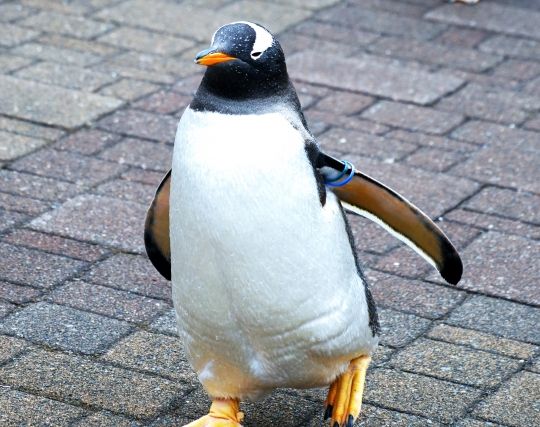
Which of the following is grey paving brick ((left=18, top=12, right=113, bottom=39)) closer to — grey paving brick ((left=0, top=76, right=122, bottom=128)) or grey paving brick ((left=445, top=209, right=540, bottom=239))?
grey paving brick ((left=0, top=76, right=122, bottom=128))

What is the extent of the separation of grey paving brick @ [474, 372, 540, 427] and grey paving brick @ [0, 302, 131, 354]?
1.14 meters

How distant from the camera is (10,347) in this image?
3.54 meters

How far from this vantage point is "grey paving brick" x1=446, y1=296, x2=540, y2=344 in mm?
3768

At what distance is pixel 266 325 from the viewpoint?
2.88m

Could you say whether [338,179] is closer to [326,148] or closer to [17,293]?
[17,293]

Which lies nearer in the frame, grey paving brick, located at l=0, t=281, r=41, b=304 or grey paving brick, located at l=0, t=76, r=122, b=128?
grey paving brick, located at l=0, t=281, r=41, b=304

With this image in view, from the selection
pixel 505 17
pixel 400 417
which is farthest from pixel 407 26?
pixel 400 417

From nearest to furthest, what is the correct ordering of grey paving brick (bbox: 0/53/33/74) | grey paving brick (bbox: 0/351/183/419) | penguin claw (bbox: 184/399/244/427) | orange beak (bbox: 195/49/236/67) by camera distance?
1. orange beak (bbox: 195/49/236/67)
2. penguin claw (bbox: 184/399/244/427)
3. grey paving brick (bbox: 0/351/183/419)
4. grey paving brick (bbox: 0/53/33/74)

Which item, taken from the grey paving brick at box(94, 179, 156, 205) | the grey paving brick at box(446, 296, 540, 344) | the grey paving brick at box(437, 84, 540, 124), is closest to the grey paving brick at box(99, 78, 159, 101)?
the grey paving brick at box(94, 179, 156, 205)

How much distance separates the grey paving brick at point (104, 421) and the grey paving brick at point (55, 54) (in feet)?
9.93

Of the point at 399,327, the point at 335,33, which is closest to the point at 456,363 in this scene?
the point at 399,327

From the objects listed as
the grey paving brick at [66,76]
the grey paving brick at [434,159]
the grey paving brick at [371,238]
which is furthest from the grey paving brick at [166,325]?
the grey paving brick at [66,76]

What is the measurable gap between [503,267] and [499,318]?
0.39 m

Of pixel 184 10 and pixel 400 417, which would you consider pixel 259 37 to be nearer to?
pixel 400 417
